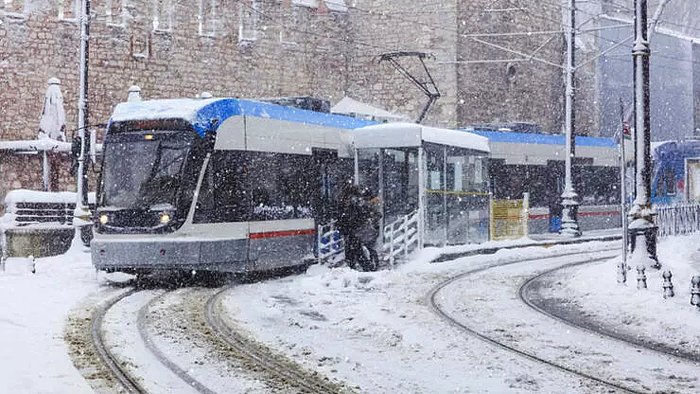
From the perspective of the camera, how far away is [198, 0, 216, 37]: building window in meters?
29.7

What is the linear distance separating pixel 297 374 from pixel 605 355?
268cm

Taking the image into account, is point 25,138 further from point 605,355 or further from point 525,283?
point 605,355

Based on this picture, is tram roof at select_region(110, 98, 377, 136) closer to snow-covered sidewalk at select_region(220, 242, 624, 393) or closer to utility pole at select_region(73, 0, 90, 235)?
snow-covered sidewalk at select_region(220, 242, 624, 393)

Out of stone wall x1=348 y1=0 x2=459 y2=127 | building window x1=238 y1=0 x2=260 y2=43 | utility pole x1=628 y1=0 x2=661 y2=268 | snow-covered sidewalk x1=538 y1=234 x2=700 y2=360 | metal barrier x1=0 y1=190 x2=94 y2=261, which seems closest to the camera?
snow-covered sidewalk x1=538 y1=234 x2=700 y2=360

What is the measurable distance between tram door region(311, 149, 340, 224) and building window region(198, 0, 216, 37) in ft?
47.7

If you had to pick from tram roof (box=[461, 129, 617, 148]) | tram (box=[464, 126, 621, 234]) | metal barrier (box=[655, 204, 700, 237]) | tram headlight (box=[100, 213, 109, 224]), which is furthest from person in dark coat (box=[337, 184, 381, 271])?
metal barrier (box=[655, 204, 700, 237])

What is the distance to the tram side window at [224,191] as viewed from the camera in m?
13.3

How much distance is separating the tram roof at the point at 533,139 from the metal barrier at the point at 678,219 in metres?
3.48

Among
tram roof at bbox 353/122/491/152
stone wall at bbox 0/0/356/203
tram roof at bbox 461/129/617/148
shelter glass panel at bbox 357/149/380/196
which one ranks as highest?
stone wall at bbox 0/0/356/203

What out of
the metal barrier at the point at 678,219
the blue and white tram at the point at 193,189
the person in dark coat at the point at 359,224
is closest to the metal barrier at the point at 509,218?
the metal barrier at the point at 678,219

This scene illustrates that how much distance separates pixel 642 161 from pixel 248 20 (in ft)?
63.2

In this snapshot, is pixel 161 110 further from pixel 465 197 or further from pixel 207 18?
pixel 207 18

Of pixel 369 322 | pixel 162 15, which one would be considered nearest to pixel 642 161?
pixel 369 322

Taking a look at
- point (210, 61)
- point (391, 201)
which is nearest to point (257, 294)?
point (391, 201)
